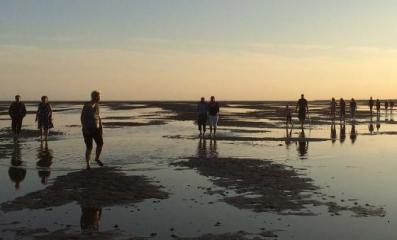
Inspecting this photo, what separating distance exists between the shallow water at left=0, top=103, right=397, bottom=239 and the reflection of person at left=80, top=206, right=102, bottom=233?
0.30 feet

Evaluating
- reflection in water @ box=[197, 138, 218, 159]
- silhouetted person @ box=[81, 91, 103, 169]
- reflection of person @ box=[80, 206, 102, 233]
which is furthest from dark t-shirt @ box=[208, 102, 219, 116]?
reflection of person @ box=[80, 206, 102, 233]

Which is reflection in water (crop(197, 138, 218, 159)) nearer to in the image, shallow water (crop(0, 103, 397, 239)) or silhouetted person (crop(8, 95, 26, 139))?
shallow water (crop(0, 103, 397, 239))

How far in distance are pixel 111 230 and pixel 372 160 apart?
424 inches

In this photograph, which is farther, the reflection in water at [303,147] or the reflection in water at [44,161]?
the reflection in water at [303,147]

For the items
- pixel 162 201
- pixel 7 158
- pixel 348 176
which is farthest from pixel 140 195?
pixel 7 158

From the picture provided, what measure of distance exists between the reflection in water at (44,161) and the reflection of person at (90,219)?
3319mm

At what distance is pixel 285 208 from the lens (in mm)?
9297

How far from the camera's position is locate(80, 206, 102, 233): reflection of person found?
7.91 meters

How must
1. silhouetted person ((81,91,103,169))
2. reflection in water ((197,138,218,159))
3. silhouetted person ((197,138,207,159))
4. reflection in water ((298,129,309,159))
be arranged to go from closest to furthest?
1. silhouetted person ((81,91,103,169))
2. silhouetted person ((197,138,207,159))
3. reflection in water ((197,138,218,159))
4. reflection in water ((298,129,309,159))

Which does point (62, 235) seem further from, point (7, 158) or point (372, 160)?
point (372, 160)

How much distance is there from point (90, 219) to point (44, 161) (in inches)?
316

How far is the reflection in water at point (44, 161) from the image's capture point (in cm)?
1300

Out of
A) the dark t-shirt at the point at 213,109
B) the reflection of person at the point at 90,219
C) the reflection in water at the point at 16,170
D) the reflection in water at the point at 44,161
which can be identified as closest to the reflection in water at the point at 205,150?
the dark t-shirt at the point at 213,109

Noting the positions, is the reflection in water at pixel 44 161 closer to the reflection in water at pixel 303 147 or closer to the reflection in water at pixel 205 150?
the reflection in water at pixel 205 150
